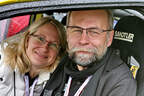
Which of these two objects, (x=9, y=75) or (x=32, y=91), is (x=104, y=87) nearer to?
(x=32, y=91)

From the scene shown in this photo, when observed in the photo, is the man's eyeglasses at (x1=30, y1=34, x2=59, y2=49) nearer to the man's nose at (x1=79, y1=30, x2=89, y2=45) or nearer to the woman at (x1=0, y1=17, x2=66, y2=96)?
the woman at (x1=0, y1=17, x2=66, y2=96)

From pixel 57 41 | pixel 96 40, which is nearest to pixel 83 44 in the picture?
pixel 96 40

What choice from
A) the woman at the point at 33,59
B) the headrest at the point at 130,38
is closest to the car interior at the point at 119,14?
the headrest at the point at 130,38

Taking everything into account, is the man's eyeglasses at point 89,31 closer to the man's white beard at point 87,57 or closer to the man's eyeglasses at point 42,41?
the man's white beard at point 87,57

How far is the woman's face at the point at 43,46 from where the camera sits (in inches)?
93.8

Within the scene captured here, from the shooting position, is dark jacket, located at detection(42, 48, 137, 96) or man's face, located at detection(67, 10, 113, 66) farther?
man's face, located at detection(67, 10, 113, 66)

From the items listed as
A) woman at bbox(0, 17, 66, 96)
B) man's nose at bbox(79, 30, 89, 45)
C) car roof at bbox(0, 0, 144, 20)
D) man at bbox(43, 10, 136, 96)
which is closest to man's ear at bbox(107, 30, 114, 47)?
man at bbox(43, 10, 136, 96)

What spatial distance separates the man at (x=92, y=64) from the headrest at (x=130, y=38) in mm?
131

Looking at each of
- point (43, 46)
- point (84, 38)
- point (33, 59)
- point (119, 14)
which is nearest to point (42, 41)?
point (43, 46)

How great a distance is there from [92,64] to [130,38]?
17.1 inches

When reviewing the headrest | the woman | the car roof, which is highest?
the car roof

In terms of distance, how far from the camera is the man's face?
1862 mm

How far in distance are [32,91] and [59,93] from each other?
44cm

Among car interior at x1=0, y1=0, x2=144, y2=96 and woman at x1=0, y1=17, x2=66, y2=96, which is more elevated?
car interior at x1=0, y1=0, x2=144, y2=96
